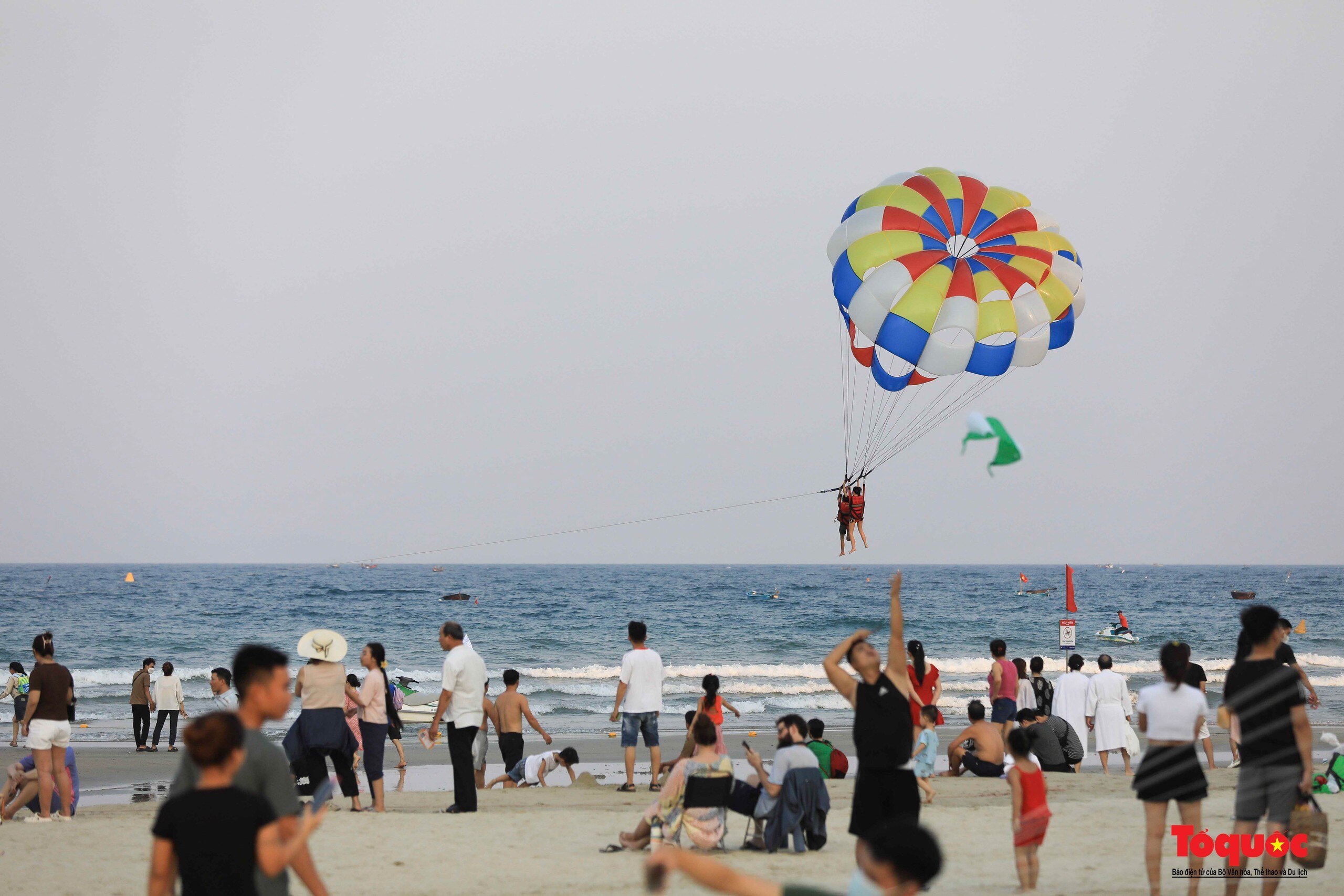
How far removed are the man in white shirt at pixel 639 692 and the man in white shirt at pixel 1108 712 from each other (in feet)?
15.8

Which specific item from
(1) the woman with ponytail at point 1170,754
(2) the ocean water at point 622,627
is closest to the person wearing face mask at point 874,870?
(1) the woman with ponytail at point 1170,754

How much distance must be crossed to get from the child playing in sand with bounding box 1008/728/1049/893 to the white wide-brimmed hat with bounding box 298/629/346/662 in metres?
5.07

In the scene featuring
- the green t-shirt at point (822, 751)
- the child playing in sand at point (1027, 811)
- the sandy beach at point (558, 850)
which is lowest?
the sandy beach at point (558, 850)

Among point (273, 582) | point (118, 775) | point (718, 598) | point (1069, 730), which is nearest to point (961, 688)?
point (1069, 730)

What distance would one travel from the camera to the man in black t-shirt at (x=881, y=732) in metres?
5.37

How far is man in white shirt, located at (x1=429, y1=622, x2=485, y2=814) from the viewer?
8.98 meters

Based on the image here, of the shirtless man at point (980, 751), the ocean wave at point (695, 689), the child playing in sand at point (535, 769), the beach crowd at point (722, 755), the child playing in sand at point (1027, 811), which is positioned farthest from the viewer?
the ocean wave at point (695, 689)

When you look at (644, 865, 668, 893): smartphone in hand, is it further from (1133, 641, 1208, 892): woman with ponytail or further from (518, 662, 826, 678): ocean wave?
(518, 662, 826, 678): ocean wave

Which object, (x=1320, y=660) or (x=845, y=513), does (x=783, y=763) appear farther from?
(x=1320, y=660)

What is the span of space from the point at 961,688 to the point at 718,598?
128 feet

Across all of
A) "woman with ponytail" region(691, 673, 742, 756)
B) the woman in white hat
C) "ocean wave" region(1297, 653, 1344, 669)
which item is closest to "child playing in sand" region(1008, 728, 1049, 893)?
"woman with ponytail" region(691, 673, 742, 756)

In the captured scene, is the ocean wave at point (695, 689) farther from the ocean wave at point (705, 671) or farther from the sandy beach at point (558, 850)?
the sandy beach at point (558, 850)

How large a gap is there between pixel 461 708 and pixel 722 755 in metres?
2.34

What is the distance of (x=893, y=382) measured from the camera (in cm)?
1230
